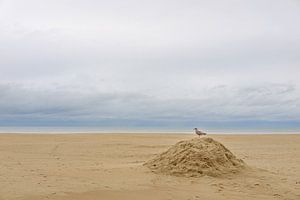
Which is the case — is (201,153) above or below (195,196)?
above

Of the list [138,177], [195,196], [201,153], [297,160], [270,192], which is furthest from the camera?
[297,160]

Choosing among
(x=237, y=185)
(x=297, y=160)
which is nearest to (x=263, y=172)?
(x=237, y=185)

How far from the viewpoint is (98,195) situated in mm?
10602

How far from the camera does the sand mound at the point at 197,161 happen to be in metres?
14.1

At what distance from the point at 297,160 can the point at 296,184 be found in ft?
26.6

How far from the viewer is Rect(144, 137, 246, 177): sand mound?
14117mm

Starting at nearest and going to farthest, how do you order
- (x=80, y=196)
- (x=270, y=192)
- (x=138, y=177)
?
1. (x=80, y=196)
2. (x=270, y=192)
3. (x=138, y=177)

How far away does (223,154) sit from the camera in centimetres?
1503

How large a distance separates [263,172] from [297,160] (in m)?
6.79

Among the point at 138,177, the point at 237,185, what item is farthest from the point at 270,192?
the point at 138,177

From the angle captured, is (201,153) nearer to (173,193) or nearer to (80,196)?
(173,193)

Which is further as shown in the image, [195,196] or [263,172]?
[263,172]

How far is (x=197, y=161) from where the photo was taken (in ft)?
47.1

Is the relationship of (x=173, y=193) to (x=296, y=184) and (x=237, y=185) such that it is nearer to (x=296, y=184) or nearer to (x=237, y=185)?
(x=237, y=185)
